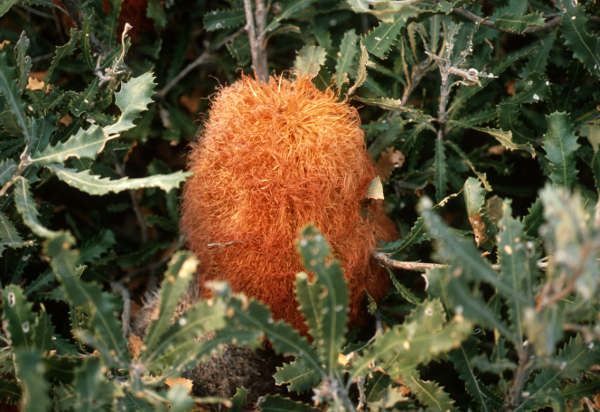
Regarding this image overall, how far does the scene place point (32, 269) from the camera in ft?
3.46

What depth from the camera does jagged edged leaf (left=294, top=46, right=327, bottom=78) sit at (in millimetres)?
866

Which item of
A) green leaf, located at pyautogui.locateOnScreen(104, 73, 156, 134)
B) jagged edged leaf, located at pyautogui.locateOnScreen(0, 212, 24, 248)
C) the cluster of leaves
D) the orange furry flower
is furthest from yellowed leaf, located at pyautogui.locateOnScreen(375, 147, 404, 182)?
jagged edged leaf, located at pyautogui.locateOnScreen(0, 212, 24, 248)

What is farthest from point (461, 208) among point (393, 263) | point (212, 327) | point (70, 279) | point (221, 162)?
point (70, 279)

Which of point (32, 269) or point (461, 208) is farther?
point (461, 208)

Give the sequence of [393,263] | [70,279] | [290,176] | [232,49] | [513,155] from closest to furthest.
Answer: [70,279]
[290,176]
[393,263]
[232,49]
[513,155]

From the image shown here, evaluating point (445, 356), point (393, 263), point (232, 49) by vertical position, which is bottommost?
point (445, 356)

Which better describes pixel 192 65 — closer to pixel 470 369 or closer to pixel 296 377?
pixel 296 377

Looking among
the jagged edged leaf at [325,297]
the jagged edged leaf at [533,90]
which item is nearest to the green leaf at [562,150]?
the jagged edged leaf at [533,90]

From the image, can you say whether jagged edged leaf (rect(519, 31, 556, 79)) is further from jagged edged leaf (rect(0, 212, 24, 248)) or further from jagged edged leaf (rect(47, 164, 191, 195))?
jagged edged leaf (rect(0, 212, 24, 248))

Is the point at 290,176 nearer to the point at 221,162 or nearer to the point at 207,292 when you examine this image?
the point at 221,162

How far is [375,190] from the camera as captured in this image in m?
0.77

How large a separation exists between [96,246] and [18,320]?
0.36 meters

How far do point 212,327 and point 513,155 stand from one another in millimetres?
913

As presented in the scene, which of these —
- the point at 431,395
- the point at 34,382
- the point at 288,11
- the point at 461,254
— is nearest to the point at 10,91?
the point at 34,382
